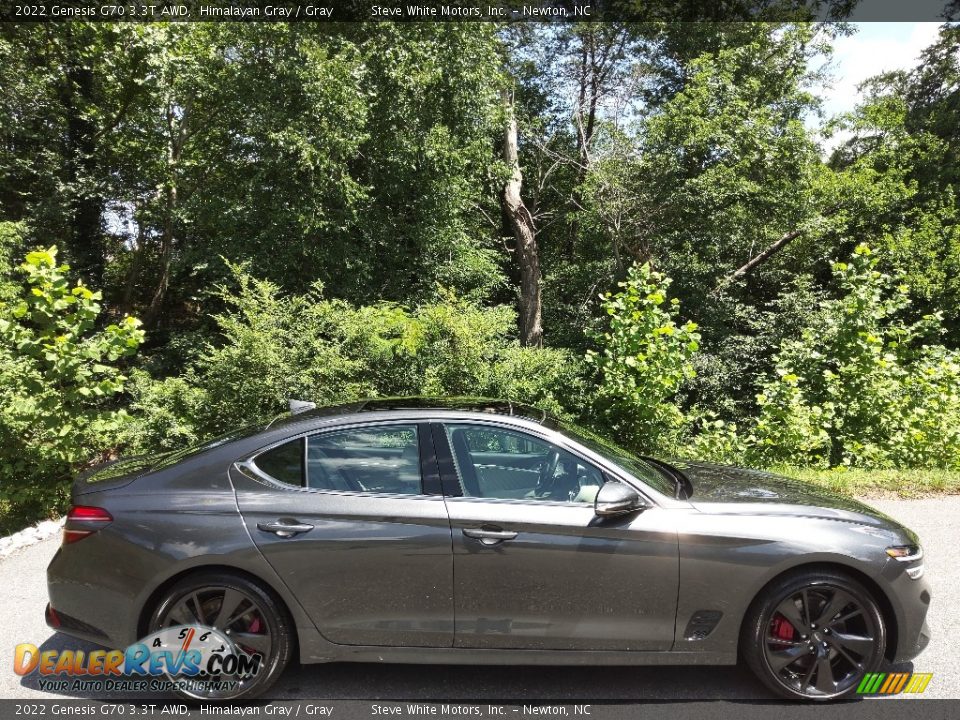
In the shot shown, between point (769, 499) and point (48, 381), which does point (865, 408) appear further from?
point (48, 381)

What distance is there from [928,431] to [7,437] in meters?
10.4

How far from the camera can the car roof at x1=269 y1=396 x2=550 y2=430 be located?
382cm

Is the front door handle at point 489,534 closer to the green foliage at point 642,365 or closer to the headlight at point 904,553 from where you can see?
the headlight at point 904,553

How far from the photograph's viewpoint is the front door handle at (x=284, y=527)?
134 inches

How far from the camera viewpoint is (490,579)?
3.36 metres

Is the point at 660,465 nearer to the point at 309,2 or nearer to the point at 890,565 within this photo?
the point at 890,565

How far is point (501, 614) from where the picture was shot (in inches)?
133

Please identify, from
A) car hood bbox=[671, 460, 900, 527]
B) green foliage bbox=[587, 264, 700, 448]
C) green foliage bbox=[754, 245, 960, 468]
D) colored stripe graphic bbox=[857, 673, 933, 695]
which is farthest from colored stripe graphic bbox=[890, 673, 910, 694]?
green foliage bbox=[754, 245, 960, 468]

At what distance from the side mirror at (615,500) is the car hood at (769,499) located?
1.27 ft

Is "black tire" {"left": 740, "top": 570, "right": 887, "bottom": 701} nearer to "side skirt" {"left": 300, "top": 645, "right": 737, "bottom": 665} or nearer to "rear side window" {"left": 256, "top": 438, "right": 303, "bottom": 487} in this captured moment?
"side skirt" {"left": 300, "top": 645, "right": 737, "bottom": 665}

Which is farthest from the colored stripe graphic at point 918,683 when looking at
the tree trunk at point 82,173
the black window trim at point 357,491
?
the tree trunk at point 82,173

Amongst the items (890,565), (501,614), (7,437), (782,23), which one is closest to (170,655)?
(501,614)

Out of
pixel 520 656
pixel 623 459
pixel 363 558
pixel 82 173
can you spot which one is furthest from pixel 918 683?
pixel 82 173

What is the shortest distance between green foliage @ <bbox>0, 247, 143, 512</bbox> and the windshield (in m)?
4.71
